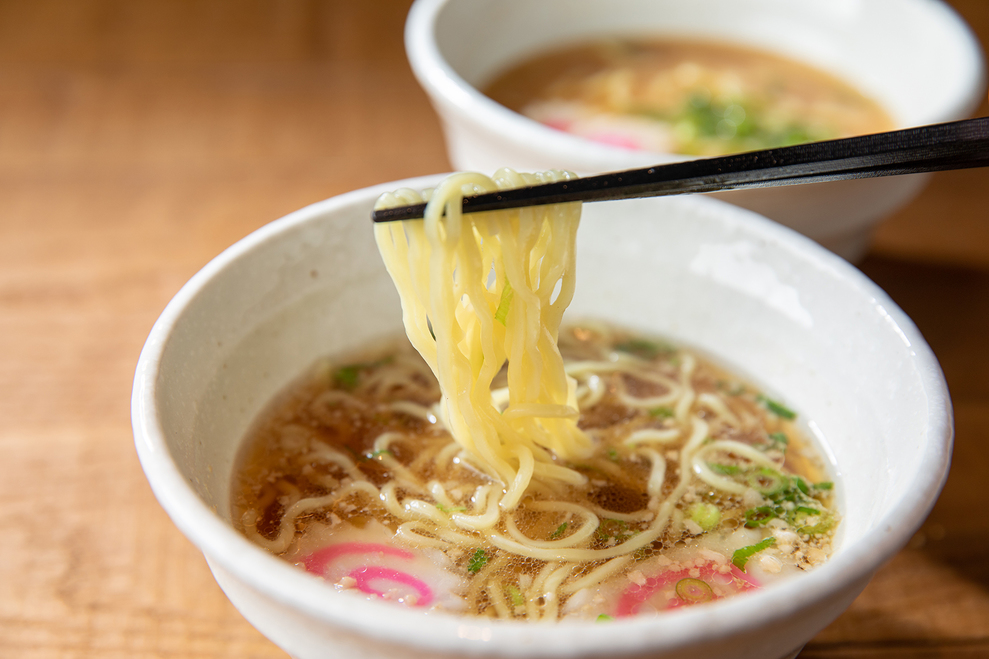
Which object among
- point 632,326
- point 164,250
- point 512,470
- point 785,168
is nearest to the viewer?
point 785,168

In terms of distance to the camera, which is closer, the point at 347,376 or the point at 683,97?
the point at 347,376

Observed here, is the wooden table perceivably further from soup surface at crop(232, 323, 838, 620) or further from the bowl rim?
the bowl rim

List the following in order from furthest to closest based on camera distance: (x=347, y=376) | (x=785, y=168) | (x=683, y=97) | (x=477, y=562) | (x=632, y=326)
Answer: (x=683, y=97)
(x=632, y=326)
(x=347, y=376)
(x=477, y=562)
(x=785, y=168)

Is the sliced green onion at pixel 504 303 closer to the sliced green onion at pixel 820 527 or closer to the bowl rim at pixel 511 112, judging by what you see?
the bowl rim at pixel 511 112

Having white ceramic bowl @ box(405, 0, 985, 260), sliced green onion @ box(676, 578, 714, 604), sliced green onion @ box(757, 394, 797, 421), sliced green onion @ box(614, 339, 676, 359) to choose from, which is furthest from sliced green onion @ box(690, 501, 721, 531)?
white ceramic bowl @ box(405, 0, 985, 260)

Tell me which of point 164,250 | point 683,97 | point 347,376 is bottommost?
point 164,250

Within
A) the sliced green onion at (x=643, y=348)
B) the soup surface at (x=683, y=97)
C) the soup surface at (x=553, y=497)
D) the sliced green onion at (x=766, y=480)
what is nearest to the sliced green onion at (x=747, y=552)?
the soup surface at (x=553, y=497)

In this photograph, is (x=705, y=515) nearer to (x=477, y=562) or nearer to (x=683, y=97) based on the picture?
(x=477, y=562)

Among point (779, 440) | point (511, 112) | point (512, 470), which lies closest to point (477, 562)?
point (512, 470)
